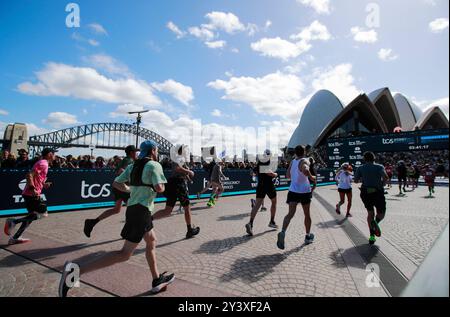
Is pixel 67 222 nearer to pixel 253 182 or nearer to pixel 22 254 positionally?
pixel 22 254

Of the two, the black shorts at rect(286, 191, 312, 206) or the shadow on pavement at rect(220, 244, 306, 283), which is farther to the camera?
the black shorts at rect(286, 191, 312, 206)

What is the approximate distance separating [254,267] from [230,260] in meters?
0.45

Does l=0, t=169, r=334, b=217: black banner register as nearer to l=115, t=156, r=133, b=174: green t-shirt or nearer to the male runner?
l=115, t=156, r=133, b=174: green t-shirt

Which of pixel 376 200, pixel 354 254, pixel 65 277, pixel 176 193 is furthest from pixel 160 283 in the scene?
pixel 376 200

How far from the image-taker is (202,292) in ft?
9.58

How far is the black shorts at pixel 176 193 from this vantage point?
5.36m

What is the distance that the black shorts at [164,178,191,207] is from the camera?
17.6 ft

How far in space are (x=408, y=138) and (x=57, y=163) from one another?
12.1 metres

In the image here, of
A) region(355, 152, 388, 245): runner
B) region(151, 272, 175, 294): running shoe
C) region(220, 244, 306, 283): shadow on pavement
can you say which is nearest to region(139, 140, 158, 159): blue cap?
region(151, 272, 175, 294): running shoe

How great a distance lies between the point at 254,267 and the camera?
3.71 meters

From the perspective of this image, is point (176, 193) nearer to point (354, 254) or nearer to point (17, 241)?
point (17, 241)

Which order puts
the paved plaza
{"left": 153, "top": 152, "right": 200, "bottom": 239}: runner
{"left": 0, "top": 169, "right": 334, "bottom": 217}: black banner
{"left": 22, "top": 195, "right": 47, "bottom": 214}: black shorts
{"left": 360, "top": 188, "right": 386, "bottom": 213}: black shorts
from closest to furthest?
1. the paved plaza
2. {"left": 22, "top": 195, "right": 47, "bottom": 214}: black shorts
3. {"left": 360, "top": 188, "right": 386, "bottom": 213}: black shorts
4. {"left": 153, "top": 152, "right": 200, "bottom": 239}: runner
5. {"left": 0, "top": 169, "right": 334, "bottom": 217}: black banner

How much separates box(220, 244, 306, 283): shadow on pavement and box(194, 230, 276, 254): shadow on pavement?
62cm

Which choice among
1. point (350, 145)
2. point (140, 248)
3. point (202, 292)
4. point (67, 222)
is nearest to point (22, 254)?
point (140, 248)
